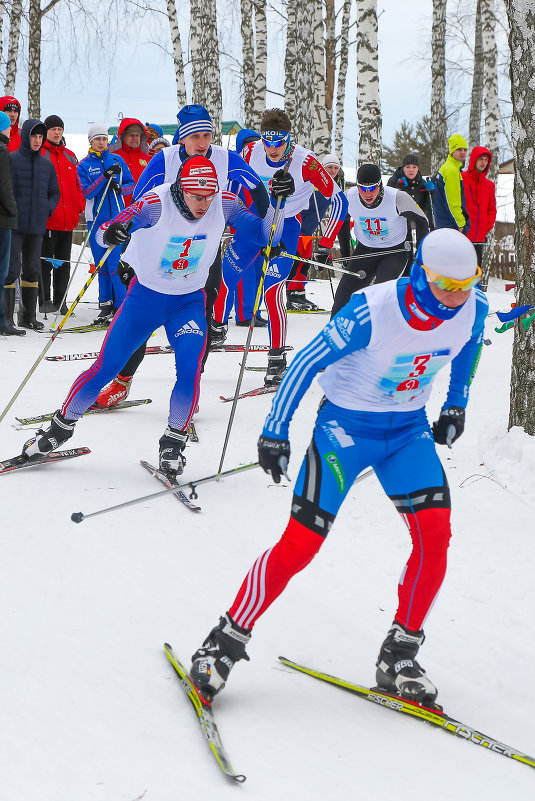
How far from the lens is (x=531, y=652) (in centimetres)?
375

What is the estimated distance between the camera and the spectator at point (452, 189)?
1110 cm

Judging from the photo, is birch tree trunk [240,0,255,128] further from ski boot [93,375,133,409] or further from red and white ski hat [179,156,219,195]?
red and white ski hat [179,156,219,195]

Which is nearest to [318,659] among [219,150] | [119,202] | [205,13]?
[219,150]

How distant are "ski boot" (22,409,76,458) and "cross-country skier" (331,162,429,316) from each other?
3063 mm

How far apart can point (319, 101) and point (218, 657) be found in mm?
12407

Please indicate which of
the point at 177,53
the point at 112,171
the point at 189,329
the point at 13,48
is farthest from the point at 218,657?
the point at 177,53

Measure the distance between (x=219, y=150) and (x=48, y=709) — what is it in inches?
161

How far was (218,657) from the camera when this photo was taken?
123 inches

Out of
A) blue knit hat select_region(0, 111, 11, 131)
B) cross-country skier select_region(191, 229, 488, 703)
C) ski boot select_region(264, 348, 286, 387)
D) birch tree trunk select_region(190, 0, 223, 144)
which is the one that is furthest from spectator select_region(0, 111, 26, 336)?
cross-country skier select_region(191, 229, 488, 703)

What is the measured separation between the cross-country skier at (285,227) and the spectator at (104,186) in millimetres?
1851

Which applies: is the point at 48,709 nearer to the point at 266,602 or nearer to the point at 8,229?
the point at 266,602

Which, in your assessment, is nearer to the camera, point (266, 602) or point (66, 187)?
point (266, 602)

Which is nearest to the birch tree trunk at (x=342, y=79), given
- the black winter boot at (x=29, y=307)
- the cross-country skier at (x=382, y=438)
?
the black winter boot at (x=29, y=307)

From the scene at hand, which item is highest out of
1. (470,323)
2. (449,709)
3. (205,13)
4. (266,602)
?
(205,13)
